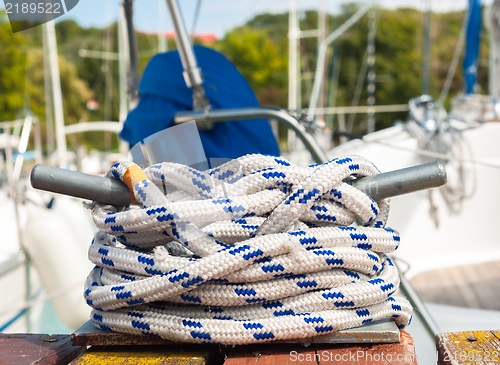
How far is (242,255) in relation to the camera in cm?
67

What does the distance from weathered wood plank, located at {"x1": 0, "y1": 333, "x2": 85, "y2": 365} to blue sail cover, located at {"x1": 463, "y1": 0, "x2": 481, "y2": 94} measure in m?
4.35

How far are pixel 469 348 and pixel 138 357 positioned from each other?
1.35 feet

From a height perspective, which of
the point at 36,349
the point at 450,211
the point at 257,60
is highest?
the point at 36,349

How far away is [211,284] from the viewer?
694 mm

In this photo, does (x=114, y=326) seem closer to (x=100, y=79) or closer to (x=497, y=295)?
(x=497, y=295)

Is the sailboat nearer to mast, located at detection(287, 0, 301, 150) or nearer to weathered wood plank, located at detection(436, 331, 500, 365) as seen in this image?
weathered wood plank, located at detection(436, 331, 500, 365)

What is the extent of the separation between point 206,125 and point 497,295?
1.53 m

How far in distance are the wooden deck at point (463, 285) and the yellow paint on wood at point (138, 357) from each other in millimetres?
1949

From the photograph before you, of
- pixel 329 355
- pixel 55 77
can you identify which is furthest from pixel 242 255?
pixel 55 77

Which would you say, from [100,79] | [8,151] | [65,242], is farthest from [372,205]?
[100,79]

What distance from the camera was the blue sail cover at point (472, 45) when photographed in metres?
4.46


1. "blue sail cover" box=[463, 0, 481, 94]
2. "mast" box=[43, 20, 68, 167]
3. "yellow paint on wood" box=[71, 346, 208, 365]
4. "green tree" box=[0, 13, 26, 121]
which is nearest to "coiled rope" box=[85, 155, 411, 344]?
"yellow paint on wood" box=[71, 346, 208, 365]

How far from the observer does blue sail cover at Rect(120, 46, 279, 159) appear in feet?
6.53

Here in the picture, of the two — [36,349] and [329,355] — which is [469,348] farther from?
[36,349]
